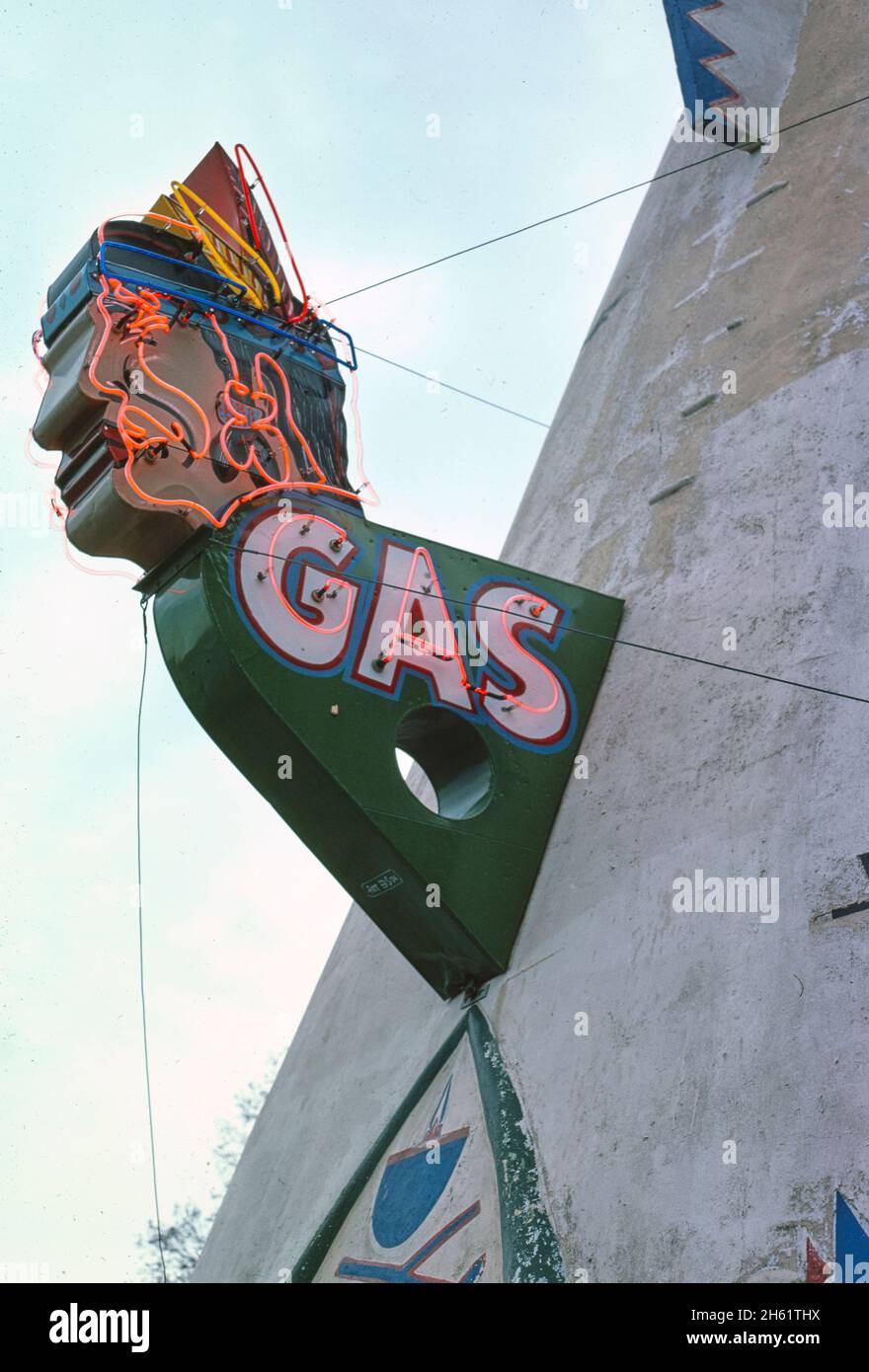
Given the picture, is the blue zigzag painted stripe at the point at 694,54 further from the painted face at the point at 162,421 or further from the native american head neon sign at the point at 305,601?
the painted face at the point at 162,421

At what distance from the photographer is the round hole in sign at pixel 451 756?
31.3 ft

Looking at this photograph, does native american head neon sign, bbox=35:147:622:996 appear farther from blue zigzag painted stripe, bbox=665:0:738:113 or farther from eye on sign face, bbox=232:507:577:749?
blue zigzag painted stripe, bbox=665:0:738:113

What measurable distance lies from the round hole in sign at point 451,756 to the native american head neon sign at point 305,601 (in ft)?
0.04

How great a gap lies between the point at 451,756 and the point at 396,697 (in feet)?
2.47

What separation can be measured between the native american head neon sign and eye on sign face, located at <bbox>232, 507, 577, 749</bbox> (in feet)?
0.04

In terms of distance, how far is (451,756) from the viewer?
32.2ft

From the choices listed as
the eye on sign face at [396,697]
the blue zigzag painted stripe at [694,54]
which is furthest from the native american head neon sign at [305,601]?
the blue zigzag painted stripe at [694,54]

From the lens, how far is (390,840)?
8891 mm

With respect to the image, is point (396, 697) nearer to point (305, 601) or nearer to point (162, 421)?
Result: point (305, 601)

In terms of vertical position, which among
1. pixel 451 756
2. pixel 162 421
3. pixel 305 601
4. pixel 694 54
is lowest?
pixel 451 756

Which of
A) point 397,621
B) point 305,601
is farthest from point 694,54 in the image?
point 305,601
